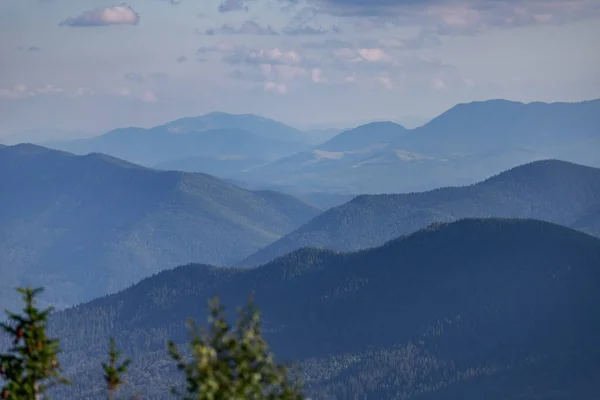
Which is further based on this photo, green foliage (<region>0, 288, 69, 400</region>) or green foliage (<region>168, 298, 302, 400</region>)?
green foliage (<region>0, 288, 69, 400</region>)

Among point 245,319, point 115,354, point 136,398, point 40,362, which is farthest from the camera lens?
point 40,362

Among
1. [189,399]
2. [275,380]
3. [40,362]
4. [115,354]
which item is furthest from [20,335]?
[275,380]

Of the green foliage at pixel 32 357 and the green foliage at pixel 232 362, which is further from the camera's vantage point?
the green foliage at pixel 32 357

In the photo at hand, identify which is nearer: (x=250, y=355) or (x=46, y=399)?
(x=250, y=355)

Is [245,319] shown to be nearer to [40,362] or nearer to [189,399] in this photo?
[189,399]

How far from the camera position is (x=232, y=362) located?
45.2 meters

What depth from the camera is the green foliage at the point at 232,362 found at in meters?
41.8

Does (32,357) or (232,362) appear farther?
(32,357)

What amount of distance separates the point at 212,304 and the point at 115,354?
34.8ft

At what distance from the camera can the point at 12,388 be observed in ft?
177

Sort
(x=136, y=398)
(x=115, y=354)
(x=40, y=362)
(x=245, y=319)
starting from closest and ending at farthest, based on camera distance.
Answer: (x=136, y=398), (x=245, y=319), (x=115, y=354), (x=40, y=362)

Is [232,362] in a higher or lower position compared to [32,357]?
lower

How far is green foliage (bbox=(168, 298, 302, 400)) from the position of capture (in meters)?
41.8

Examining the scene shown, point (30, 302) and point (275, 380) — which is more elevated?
point (30, 302)
